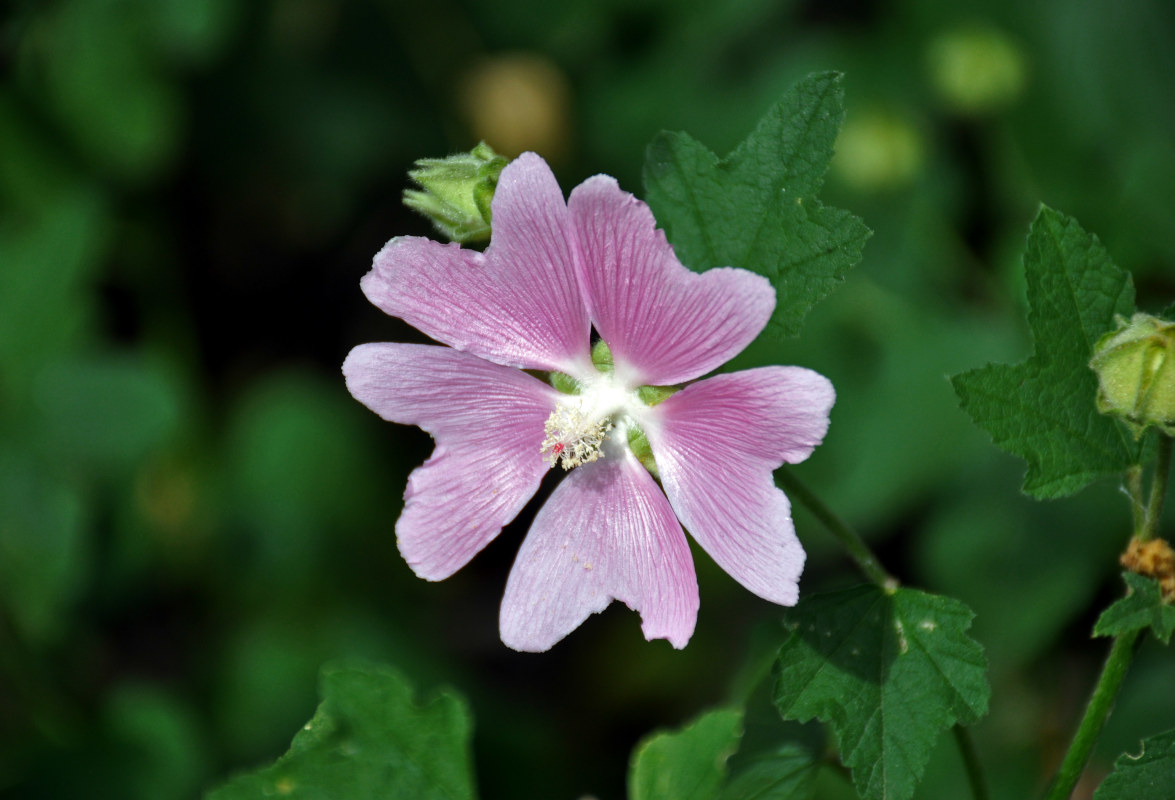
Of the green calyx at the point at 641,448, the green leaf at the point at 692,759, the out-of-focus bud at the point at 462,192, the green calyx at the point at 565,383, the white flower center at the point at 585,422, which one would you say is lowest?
the green leaf at the point at 692,759

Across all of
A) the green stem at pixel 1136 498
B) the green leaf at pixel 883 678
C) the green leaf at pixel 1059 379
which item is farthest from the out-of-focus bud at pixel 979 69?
the green leaf at pixel 883 678

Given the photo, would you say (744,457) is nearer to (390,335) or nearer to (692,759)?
(692,759)

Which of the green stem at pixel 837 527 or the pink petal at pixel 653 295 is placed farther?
the green stem at pixel 837 527

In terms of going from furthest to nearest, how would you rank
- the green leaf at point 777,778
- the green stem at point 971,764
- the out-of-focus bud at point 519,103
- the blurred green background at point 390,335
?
1. the out-of-focus bud at point 519,103
2. the blurred green background at point 390,335
3. the green leaf at point 777,778
4. the green stem at point 971,764

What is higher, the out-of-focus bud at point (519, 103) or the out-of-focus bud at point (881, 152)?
the out-of-focus bud at point (519, 103)

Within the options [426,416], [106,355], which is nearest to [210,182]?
[106,355]

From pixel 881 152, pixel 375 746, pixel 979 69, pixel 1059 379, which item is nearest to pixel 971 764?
pixel 1059 379

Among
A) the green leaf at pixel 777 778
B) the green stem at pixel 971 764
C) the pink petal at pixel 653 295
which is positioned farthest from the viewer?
the green leaf at pixel 777 778

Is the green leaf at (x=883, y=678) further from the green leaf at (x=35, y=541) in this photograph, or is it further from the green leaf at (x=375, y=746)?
the green leaf at (x=35, y=541)
